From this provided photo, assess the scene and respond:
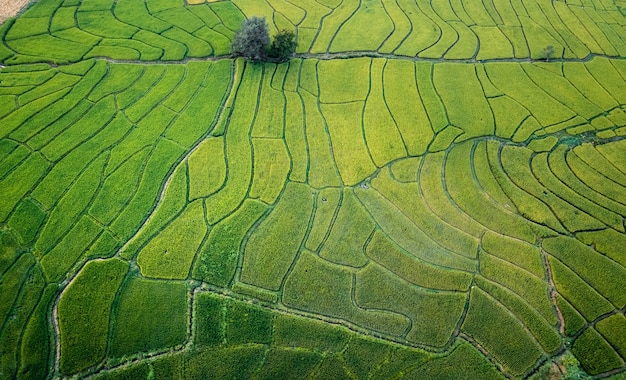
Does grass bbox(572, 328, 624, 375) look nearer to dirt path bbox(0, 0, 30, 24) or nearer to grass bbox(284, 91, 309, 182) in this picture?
grass bbox(284, 91, 309, 182)

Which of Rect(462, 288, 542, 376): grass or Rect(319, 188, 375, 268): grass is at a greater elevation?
Rect(319, 188, 375, 268): grass

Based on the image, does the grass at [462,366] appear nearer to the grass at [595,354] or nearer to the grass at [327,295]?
the grass at [327,295]

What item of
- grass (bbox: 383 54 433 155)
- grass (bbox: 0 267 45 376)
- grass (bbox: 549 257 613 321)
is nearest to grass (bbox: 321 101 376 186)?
grass (bbox: 383 54 433 155)

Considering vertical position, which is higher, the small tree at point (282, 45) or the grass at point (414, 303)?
the small tree at point (282, 45)

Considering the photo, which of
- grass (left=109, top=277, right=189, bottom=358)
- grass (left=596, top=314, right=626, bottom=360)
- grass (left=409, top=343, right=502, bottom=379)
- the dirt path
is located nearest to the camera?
grass (left=409, top=343, right=502, bottom=379)

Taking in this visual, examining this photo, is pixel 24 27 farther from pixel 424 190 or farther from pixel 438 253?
pixel 438 253

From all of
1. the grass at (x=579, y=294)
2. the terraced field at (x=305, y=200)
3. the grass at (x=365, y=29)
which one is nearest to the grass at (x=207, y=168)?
the terraced field at (x=305, y=200)
